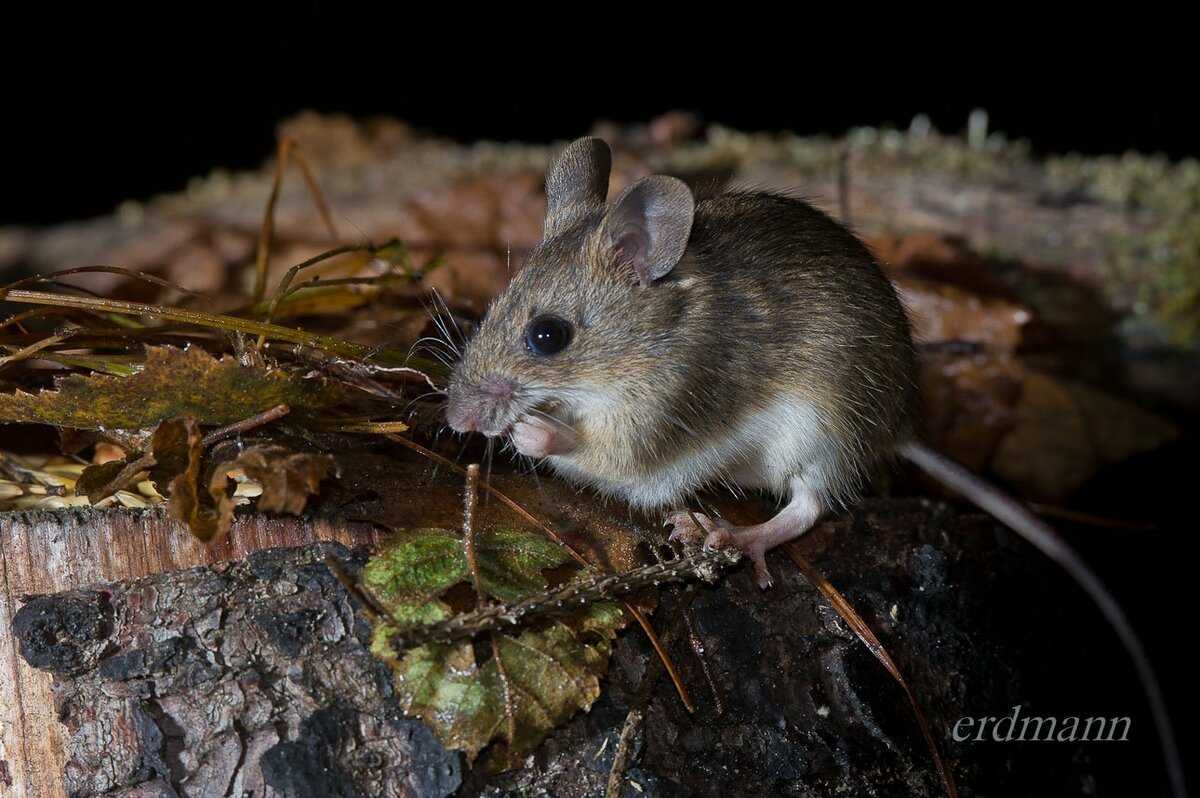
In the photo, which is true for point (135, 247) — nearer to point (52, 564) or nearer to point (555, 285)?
point (555, 285)

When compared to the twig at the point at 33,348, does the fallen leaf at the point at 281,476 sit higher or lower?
lower

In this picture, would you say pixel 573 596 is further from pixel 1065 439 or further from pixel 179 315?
pixel 1065 439

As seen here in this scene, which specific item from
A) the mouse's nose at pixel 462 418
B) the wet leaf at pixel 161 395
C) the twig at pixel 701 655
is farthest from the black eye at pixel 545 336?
the twig at pixel 701 655

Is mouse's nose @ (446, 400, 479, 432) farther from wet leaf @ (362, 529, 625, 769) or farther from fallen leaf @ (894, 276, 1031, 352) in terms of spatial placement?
fallen leaf @ (894, 276, 1031, 352)

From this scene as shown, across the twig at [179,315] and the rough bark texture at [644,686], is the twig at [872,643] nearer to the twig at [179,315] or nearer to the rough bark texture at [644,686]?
the rough bark texture at [644,686]

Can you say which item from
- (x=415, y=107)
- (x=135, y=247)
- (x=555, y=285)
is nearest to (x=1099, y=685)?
(x=555, y=285)

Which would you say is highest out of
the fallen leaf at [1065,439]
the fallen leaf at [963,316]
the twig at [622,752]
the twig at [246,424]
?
the twig at [246,424]

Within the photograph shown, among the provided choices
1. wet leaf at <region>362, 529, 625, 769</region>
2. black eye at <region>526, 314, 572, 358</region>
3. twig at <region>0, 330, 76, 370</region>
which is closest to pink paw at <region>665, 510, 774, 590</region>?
wet leaf at <region>362, 529, 625, 769</region>
